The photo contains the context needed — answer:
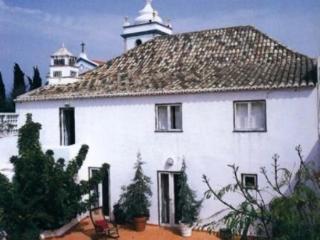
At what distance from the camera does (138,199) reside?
1888 cm

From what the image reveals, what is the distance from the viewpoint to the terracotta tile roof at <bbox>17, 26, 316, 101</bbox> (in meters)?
17.6

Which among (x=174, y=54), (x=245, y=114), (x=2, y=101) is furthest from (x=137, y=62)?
(x=2, y=101)

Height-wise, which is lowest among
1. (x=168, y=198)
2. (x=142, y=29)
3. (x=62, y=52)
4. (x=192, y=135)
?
(x=168, y=198)

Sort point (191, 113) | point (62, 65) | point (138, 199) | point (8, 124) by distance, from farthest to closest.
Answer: point (62, 65) → point (8, 124) → point (138, 199) → point (191, 113)

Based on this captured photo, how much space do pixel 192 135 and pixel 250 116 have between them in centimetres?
263

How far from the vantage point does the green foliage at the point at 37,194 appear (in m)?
16.5

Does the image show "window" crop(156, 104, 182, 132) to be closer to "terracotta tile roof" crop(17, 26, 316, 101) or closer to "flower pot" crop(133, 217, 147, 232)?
"terracotta tile roof" crop(17, 26, 316, 101)

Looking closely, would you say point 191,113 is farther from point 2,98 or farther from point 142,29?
point 2,98

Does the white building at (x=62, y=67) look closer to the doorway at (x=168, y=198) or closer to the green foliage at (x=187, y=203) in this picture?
the doorway at (x=168, y=198)

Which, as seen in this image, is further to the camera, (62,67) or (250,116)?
(62,67)

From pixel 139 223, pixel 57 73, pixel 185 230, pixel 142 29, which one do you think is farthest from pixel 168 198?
pixel 142 29

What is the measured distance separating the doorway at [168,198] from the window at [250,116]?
358cm

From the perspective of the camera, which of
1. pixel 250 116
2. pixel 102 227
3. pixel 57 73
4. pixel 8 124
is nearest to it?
pixel 102 227

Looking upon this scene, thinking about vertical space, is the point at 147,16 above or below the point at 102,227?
above
